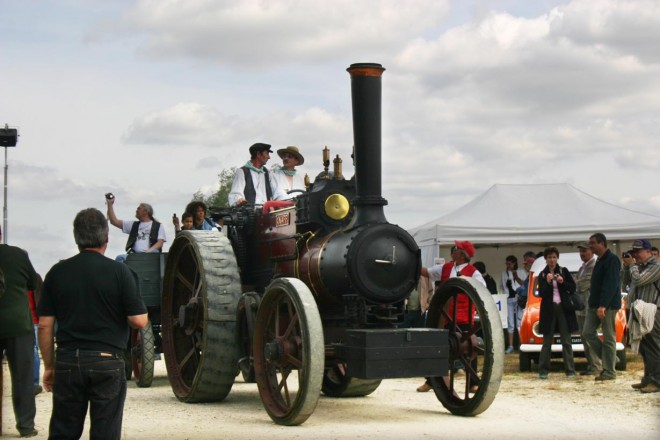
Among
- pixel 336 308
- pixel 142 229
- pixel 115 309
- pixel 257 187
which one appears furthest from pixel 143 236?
pixel 115 309

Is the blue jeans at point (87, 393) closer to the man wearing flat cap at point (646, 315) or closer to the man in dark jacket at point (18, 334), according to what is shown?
the man in dark jacket at point (18, 334)

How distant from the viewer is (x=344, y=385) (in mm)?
9547

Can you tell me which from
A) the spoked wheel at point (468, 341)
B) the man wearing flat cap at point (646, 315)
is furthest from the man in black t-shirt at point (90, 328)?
the man wearing flat cap at point (646, 315)

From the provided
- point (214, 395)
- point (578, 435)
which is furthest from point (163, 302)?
point (578, 435)

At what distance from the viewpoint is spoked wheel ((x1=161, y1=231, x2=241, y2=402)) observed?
895 centimetres

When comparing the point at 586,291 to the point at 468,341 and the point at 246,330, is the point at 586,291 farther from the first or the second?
the point at 246,330

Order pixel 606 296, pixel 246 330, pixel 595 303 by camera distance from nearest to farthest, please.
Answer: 1. pixel 246 330
2. pixel 606 296
3. pixel 595 303

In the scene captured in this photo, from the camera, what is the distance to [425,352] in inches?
299

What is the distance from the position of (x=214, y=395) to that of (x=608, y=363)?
475cm

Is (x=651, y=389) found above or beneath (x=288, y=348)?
beneath

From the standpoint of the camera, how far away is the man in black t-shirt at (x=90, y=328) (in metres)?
5.08

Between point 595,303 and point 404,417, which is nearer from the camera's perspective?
point 404,417

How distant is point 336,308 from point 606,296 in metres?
4.11

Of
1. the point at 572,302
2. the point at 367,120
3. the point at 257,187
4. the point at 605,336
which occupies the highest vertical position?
the point at 367,120
